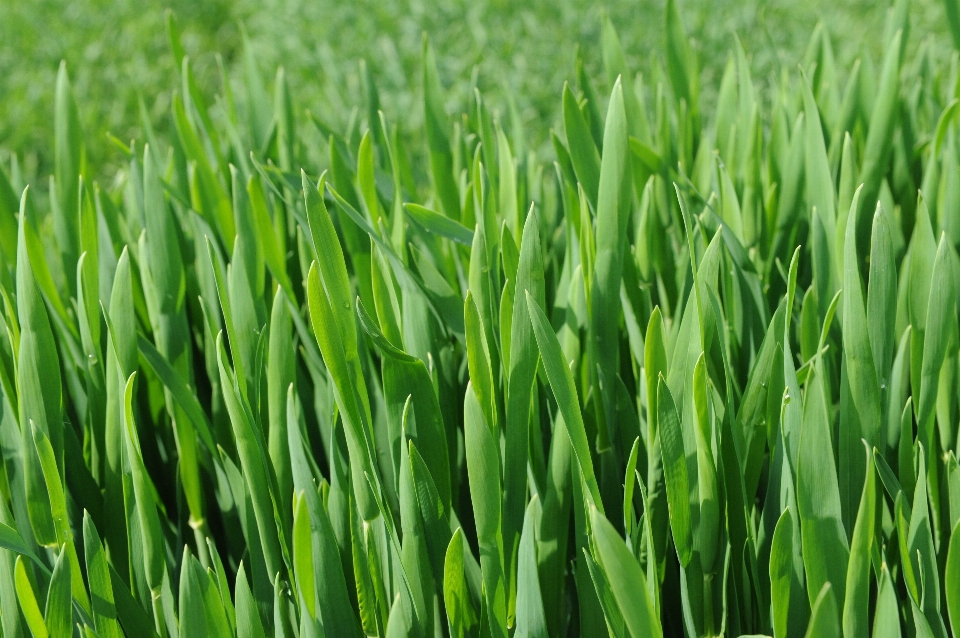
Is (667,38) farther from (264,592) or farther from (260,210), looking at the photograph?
(264,592)

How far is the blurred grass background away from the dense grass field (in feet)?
6.39

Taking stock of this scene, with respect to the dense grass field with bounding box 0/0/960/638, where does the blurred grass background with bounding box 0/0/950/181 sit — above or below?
above

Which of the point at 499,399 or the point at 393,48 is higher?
the point at 393,48

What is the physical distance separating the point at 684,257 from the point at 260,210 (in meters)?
0.40

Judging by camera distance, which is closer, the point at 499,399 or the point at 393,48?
the point at 499,399

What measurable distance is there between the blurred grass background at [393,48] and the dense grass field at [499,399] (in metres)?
1.95

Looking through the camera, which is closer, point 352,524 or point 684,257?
point 352,524

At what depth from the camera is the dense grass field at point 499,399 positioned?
1.78 ft

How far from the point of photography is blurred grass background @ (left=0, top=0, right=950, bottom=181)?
9.68 ft

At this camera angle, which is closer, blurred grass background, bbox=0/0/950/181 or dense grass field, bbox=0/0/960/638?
dense grass field, bbox=0/0/960/638

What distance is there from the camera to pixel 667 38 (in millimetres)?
1068

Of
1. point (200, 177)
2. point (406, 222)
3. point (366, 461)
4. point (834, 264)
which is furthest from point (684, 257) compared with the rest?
point (200, 177)

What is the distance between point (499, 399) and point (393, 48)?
8.60 ft

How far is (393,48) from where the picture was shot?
305 cm
